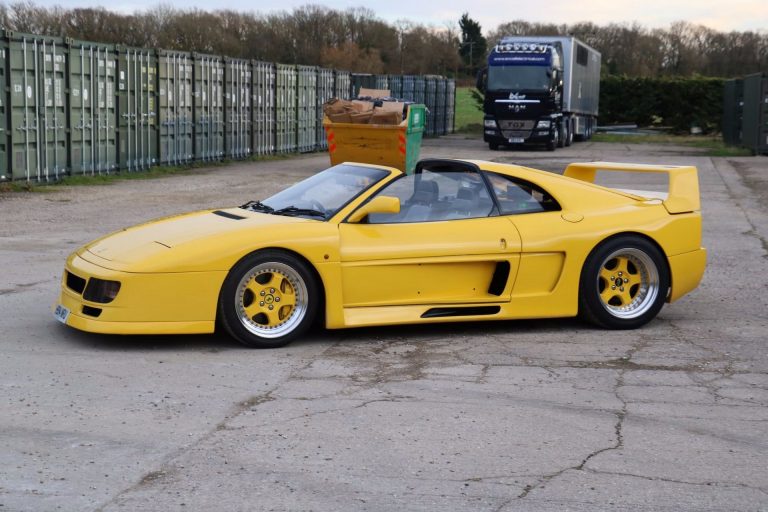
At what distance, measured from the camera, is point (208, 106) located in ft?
89.3

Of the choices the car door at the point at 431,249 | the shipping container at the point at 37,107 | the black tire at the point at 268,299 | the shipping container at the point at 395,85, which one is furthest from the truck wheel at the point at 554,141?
the black tire at the point at 268,299

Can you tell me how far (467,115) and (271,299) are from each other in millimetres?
63742

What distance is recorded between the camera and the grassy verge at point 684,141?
125 ft

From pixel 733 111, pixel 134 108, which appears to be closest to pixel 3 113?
pixel 134 108

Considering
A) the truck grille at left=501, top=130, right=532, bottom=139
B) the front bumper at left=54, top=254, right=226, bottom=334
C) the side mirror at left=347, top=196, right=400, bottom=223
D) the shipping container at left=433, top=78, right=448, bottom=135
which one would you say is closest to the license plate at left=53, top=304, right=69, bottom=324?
the front bumper at left=54, top=254, right=226, bottom=334

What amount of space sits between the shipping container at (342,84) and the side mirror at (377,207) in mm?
29501

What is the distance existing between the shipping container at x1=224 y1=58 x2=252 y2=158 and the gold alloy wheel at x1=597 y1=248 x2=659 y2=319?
2110cm

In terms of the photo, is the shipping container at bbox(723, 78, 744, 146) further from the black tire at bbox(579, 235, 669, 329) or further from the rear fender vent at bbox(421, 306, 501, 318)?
the rear fender vent at bbox(421, 306, 501, 318)

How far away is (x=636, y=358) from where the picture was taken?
7309mm

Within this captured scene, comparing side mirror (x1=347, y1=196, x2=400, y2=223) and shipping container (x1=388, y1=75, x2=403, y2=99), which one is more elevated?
shipping container (x1=388, y1=75, x2=403, y2=99)

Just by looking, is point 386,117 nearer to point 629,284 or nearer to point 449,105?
point 629,284

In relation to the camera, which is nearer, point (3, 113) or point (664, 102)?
point (3, 113)

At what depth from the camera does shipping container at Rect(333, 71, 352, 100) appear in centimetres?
3725

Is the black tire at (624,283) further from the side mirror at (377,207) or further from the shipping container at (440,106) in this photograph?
the shipping container at (440,106)
